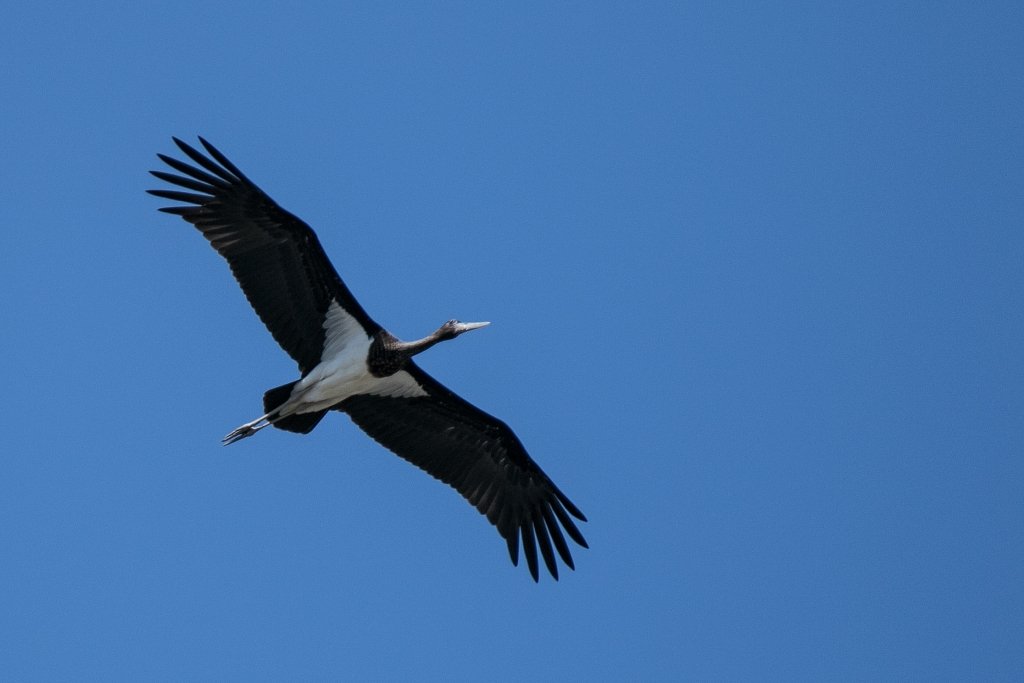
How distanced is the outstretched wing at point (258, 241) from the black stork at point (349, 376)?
0.01 m

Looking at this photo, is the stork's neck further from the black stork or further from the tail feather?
the tail feather

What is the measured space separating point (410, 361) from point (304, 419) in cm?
164

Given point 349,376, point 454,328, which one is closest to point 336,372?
point 349,376

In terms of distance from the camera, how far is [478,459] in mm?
23859

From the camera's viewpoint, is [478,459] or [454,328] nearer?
[454,328]

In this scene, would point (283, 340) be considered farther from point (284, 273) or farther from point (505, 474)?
point (505, 474)

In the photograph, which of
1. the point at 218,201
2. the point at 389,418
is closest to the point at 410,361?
the point at 389,418

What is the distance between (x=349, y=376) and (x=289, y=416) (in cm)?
95

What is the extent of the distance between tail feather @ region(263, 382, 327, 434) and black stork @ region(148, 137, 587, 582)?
0.04 feet

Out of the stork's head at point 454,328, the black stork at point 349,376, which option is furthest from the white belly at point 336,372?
the stork's head at point 454,328

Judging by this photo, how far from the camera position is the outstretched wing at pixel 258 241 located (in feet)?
72.0

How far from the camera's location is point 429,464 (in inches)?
932

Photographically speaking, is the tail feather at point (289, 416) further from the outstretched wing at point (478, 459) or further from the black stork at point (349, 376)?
the outstretched wing at point (478, 459)

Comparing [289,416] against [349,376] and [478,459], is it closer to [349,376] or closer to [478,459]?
[349,376]
